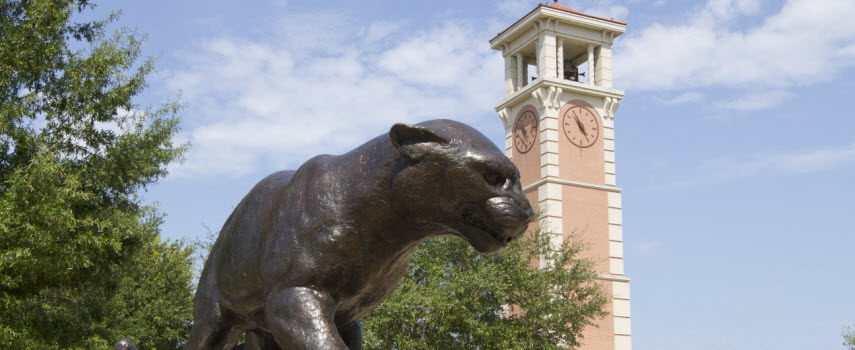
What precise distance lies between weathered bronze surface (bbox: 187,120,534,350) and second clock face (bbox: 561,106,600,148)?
99.4 ft

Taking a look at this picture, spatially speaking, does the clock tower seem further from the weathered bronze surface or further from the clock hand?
the weathered bronze surface

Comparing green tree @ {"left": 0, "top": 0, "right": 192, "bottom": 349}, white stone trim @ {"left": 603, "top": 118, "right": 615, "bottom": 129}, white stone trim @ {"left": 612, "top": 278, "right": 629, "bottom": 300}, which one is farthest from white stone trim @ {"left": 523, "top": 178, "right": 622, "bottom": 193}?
green tree @ {"left": 0, "top": 0, "right": 192, "bottom": 349}

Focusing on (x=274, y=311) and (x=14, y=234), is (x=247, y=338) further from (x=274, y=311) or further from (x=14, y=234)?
(x=14, y=234)

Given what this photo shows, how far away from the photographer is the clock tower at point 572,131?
31.6m

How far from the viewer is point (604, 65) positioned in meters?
33.7

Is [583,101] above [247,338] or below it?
above

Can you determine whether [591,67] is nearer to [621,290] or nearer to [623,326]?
[621,290]

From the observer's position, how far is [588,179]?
3303 cm

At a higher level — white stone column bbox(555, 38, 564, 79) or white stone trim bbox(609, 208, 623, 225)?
white stone column bbox(555, 38, 564, 79)

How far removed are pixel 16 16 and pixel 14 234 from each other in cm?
509

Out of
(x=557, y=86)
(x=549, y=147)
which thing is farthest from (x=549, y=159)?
(x=557, y=86)

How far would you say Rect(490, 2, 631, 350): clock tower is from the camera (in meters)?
31.6

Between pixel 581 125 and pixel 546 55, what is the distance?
3.56 metres

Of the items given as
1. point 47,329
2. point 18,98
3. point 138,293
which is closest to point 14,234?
point 18,98
